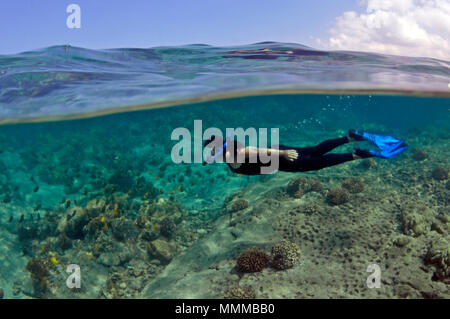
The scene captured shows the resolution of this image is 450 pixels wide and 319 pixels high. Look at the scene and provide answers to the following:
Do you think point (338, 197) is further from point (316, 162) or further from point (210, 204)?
point (210, 204)

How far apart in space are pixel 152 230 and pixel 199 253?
7.34 ft

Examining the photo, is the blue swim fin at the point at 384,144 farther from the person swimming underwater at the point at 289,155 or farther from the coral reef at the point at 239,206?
the coral reef at the point at 239,206

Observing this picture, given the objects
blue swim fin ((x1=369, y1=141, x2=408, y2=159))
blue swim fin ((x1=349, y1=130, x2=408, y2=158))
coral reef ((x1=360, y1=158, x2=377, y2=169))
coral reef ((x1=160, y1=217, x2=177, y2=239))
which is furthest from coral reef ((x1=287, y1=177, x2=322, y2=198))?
coral reef ((x1=160, y1=217, x2=177, y2=239))

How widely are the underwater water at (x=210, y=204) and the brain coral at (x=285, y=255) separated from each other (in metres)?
0.03

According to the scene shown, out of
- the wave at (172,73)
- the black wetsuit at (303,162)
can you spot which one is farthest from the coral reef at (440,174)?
the black wetsuit at (303,162)

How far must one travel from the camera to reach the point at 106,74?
1202 cm

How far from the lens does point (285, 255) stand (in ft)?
22.3

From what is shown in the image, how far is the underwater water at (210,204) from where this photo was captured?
6691 millimetres

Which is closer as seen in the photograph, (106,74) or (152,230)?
(152,230)

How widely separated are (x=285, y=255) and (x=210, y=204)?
600cm

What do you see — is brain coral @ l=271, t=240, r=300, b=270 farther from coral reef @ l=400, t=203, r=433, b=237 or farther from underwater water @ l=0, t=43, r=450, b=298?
coral reef @ l=400, t=203, r=433, b=237
